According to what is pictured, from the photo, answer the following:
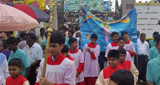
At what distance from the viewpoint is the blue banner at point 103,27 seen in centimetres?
884

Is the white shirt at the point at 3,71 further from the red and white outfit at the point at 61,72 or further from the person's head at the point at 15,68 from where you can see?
the red and white outfit at the point at 61,72

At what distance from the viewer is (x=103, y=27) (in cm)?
901

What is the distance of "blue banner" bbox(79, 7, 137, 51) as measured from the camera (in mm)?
8844

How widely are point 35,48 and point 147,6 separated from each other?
666 cm

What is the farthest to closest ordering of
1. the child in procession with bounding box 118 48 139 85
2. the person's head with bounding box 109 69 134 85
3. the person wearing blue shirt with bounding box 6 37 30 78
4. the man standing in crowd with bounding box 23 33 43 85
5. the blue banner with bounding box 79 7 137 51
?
the blue banner with bounding box 79 7 137 51, the man standing in crowd with bounding box 23 33 43 85, the person wearing blue shirt with bounding box 6 37 30 78, the child in procession with bounding box 118 48 139 85, the person's head with bounding box 109 69 134 85

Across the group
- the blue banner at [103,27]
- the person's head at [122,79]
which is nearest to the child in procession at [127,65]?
the person's head at [122,79]

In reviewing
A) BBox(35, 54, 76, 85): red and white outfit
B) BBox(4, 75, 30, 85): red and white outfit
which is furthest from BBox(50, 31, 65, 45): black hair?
BBox(4, 75, 30, 85): red and white outfit

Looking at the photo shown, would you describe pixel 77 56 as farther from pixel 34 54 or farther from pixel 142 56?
pixel 142 56

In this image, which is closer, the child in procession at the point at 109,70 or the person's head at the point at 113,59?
the child in procession at the point at 109,70

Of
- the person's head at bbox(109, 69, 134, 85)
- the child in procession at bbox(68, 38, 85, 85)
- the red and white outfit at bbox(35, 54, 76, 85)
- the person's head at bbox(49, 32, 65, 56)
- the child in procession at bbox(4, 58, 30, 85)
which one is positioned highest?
the person's head at bbox(49, 32, 65, 56)

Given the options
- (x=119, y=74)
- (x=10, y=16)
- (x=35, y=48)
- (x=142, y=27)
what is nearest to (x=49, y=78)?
(x=119, y=74)

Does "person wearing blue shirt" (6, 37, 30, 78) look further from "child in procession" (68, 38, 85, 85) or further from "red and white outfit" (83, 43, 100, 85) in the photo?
"red and white outfit" (83, 43, 100, 85)

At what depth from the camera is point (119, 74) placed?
8.08 ft

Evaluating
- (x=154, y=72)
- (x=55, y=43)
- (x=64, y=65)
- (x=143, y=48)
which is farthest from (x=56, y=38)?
(x=143, y=48)
